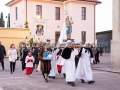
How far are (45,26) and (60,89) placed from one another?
30.7 m

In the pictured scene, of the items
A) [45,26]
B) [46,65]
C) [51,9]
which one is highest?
[51,9]

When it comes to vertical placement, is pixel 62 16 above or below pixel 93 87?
above

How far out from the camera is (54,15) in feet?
137

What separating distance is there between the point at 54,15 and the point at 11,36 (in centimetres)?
852

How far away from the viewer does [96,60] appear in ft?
82.2

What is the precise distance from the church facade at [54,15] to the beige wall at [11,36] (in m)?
3.03

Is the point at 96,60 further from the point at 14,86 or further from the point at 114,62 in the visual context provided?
the point at 14,86

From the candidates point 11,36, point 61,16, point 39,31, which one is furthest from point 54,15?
point 11,36

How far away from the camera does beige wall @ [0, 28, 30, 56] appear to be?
35.9m

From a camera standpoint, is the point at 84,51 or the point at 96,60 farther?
the point at 96,60

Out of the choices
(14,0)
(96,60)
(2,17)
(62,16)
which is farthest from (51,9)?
(2,17)

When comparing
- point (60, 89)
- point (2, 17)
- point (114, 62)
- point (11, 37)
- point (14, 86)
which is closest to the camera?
point (60, 89)

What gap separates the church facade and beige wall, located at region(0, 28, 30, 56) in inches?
119

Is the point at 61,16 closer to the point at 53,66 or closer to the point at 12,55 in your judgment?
the point at 12,55
